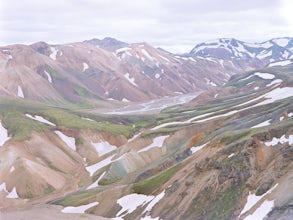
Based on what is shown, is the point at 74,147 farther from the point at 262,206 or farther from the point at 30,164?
the point at 262,206

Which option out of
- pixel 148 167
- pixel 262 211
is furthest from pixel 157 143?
pixel 262 211

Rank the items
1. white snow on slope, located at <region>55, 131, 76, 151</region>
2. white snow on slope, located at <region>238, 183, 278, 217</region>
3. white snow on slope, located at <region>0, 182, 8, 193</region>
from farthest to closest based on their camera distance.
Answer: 1. white snow on slope, located at <region>55, 131, 76, 151</region>
2. white snow on slope, located at <region>0, 182, 8, 193</region>
3. white snow on slope, located at <region>238, 183, 278, 217</region>

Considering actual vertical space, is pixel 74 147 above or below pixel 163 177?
below

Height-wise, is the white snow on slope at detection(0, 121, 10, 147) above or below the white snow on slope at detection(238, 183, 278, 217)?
below

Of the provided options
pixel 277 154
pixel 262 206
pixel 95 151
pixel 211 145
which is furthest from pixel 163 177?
pixel 95 151

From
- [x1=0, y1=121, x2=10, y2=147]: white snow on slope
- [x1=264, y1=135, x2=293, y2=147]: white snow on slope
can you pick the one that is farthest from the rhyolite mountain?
[x1=0, y1=121, x2=10, y2=147]: white snow on slope

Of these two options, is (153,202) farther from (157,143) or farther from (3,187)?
(157,143)

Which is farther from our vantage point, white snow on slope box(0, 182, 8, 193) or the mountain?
white snow on slope box(0, 182, 8, 193)

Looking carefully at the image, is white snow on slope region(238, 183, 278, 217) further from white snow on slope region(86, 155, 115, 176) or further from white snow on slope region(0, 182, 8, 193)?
white snow on slope region(0, 182, 8, 193)
